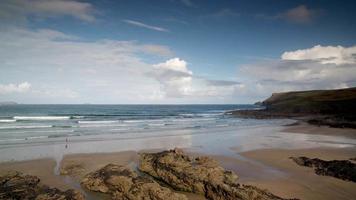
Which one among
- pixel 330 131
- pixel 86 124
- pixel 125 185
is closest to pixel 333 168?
pixel 125 185

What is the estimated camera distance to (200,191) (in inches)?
395

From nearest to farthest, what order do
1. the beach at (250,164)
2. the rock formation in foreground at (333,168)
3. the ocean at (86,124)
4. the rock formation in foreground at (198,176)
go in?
the rock formation in foreground at (198,176) → the beach at (250,164) → the rock formation in foreground at (333,168) → the ocean at (86,124)

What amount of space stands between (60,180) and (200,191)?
6617 mm

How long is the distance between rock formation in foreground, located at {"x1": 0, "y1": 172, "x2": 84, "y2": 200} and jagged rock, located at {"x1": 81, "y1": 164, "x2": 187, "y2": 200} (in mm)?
1319

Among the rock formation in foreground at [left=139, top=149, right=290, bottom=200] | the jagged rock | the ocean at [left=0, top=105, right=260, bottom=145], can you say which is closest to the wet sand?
the ocean at [left=0, top=105, right=260, bottom=145]

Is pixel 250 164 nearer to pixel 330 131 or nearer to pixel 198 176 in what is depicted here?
pixel 198 176

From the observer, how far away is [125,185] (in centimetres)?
954

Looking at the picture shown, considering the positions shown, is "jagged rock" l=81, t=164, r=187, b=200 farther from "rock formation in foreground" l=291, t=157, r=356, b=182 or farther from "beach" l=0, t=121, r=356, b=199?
"rock formation in foreground" l=291, t=157, r=356, b=182

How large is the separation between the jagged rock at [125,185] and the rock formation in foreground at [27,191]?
1319mm

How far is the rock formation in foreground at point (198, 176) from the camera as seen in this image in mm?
8797

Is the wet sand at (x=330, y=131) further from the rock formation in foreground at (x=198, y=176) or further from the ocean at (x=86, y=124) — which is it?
the rock formation in foreground at (x=198, y=176)

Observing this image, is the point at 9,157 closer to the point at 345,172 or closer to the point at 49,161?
the point at 49,161

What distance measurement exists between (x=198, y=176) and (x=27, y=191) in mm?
6121

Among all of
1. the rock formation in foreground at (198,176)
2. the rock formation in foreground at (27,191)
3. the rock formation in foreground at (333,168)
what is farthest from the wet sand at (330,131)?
the rock formation in foreground at (27,191)
